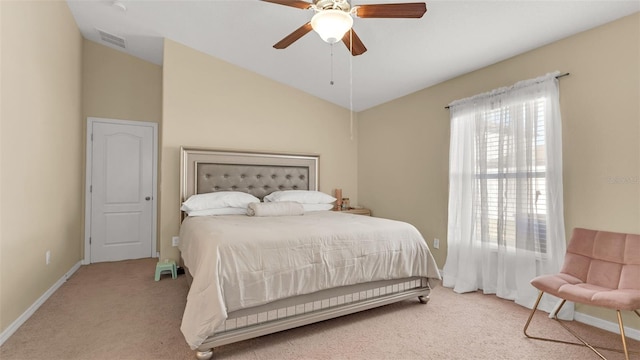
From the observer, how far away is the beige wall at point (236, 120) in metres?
3.68

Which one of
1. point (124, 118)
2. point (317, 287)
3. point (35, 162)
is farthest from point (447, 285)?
point (124, 118)

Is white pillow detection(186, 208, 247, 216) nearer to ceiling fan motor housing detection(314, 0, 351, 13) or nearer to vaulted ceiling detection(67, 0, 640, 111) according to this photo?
vaulted ceiling detection(67, 0, 640, 111)

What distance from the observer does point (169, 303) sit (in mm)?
2729

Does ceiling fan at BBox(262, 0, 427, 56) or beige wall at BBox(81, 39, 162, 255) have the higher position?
beige wall at BBox(81, 39, 162, 255)

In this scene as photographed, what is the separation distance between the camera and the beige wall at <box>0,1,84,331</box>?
2094mm

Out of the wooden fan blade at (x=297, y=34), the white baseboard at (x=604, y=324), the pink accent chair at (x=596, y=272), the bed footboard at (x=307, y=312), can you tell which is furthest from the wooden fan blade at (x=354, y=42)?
the white baseboard at (x=604, y=324)

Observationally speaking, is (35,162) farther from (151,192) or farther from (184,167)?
(151,192)

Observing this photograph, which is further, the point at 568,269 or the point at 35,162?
the point at 35,162

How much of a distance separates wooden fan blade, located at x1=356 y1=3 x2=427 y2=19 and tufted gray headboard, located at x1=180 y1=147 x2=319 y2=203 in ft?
8.45

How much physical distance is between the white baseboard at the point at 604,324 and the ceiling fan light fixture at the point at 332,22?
2828mm

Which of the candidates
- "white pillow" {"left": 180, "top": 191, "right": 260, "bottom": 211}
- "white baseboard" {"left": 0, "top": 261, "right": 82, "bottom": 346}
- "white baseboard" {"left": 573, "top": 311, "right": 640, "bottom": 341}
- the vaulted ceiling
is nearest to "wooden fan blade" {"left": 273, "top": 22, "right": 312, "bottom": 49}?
the vaulted ceiling

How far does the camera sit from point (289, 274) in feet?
6.66

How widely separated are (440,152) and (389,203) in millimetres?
1065

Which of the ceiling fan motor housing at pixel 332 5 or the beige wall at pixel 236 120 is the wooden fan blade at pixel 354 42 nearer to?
the ceiling fan motor housing at pixel 332 5
